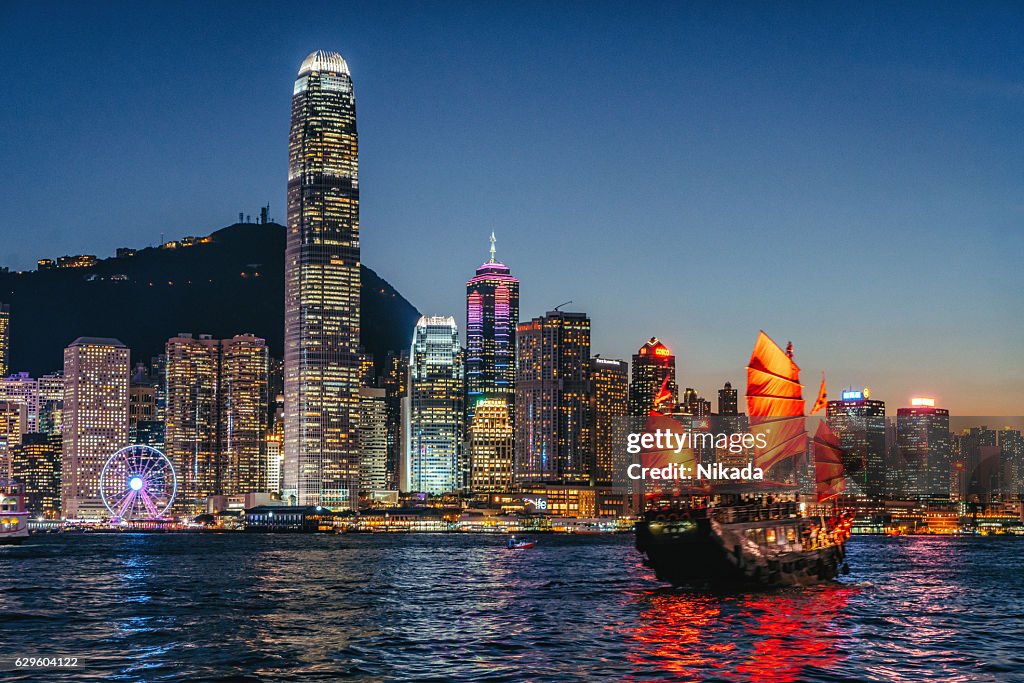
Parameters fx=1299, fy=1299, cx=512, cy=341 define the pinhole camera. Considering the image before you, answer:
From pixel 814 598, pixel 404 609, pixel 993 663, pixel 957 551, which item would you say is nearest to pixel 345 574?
pixel 404 609

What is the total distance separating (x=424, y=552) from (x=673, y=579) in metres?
96.7

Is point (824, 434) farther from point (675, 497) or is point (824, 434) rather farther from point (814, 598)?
point (814, 598)

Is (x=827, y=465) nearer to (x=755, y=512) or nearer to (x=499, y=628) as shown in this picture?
(x=755, y=512)

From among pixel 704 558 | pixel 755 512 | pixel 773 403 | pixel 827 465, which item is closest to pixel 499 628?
pixel 704 558

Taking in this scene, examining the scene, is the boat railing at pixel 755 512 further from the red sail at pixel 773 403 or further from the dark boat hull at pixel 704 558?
the red sail at pixel 773 403

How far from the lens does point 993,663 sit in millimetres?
57688

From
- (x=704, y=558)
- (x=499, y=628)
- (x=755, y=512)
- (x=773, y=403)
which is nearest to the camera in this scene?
(x=499, y=628)

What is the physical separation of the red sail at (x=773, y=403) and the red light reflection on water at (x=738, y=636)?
33575mm

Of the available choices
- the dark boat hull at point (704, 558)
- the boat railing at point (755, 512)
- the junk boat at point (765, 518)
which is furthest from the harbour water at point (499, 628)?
the boat railing at point (755, 512)

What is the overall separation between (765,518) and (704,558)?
10.4m

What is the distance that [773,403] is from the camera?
12138 cm

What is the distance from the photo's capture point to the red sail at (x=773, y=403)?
121250mm

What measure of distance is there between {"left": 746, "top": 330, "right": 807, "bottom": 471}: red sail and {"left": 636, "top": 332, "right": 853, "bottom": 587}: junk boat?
0.09 m

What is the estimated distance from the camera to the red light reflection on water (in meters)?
55.4
